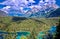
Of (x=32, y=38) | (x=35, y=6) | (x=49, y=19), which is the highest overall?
(x=35, y=6)

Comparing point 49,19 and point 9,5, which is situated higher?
point 9,5

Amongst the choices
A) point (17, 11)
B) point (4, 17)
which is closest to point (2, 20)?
point (4, 17)

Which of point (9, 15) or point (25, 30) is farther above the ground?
point (9, 15)

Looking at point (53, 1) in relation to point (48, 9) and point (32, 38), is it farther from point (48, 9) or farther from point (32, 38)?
point (32, 38)

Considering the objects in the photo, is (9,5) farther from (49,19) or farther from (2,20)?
(49,19)

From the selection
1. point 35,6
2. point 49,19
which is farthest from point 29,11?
point 49,19

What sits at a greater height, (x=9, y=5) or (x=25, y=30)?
(x=9, y=5)

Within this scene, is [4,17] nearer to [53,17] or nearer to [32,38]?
[32,38]
